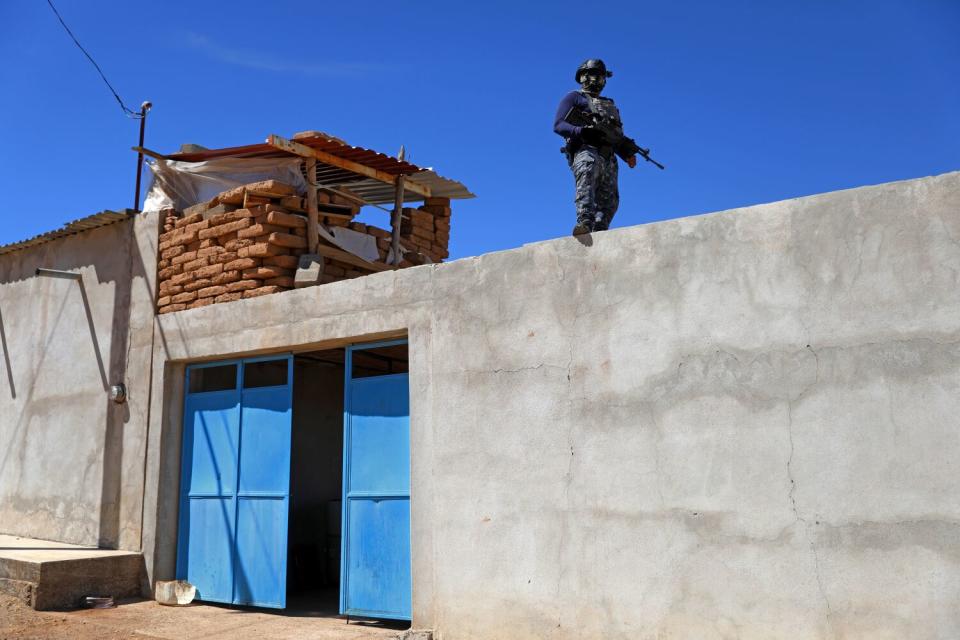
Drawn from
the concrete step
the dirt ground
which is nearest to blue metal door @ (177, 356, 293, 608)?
the dirt ground

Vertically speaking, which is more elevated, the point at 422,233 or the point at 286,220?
the point at 422,233

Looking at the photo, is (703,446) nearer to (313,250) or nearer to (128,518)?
(313,250)

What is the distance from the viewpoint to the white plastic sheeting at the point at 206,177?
846cm

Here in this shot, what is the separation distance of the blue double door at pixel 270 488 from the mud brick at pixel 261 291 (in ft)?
1.97

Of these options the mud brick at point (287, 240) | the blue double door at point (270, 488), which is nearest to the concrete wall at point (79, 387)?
the blue double door at point (270, 488)

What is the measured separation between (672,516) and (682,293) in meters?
1.35

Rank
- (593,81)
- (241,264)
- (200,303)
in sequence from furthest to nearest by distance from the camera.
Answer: (200,303) < (241,264) < (593,81)

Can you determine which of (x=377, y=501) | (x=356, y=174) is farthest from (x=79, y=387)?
(x=377, y=501)

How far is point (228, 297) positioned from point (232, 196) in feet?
3.35

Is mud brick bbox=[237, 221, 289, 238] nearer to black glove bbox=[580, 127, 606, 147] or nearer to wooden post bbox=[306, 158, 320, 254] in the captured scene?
wooden post bbox=[306, 158, 320, 254]

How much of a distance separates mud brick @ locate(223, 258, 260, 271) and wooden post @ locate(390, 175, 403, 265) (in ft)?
5.11

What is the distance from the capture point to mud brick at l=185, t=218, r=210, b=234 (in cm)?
848

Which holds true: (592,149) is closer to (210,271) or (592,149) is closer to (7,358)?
(210,271)

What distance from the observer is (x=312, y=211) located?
8.30 m
